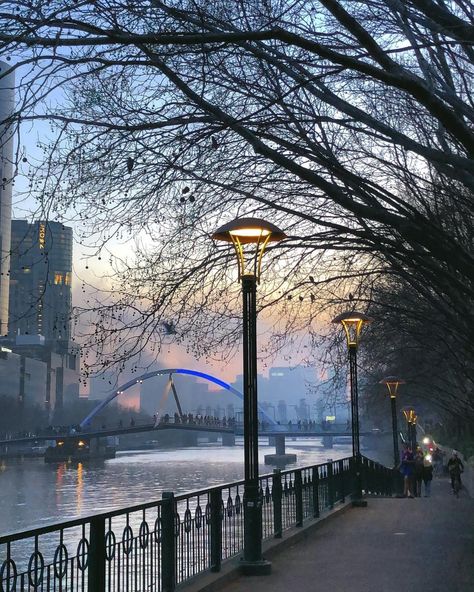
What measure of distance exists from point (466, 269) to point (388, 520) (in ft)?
18.8

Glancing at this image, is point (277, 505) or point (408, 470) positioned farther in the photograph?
point (408, 470)

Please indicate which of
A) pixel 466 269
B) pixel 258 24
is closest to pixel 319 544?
pixel 466 269

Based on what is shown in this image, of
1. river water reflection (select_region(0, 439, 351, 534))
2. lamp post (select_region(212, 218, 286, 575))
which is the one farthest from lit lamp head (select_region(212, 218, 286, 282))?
river water reflection (select_region(0, 439, 351, 534))

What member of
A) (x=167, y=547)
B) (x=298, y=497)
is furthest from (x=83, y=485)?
(x=167, y=547)

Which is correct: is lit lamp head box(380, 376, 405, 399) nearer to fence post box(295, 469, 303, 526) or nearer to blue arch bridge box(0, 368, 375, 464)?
fence post box(295, 469, 303, 526)

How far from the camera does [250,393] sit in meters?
10.1

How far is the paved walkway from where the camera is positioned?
8.86 m

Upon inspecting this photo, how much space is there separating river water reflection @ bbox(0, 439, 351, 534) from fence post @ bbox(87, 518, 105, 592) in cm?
2847

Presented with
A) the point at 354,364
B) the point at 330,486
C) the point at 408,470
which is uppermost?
the point at 354,364

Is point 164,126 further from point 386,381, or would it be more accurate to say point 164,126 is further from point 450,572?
point 386,381

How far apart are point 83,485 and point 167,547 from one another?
62.6m

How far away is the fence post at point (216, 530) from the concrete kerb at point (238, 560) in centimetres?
13

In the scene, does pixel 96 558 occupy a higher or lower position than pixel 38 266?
lower

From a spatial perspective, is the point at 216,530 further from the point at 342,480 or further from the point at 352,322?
the point at 352,322
